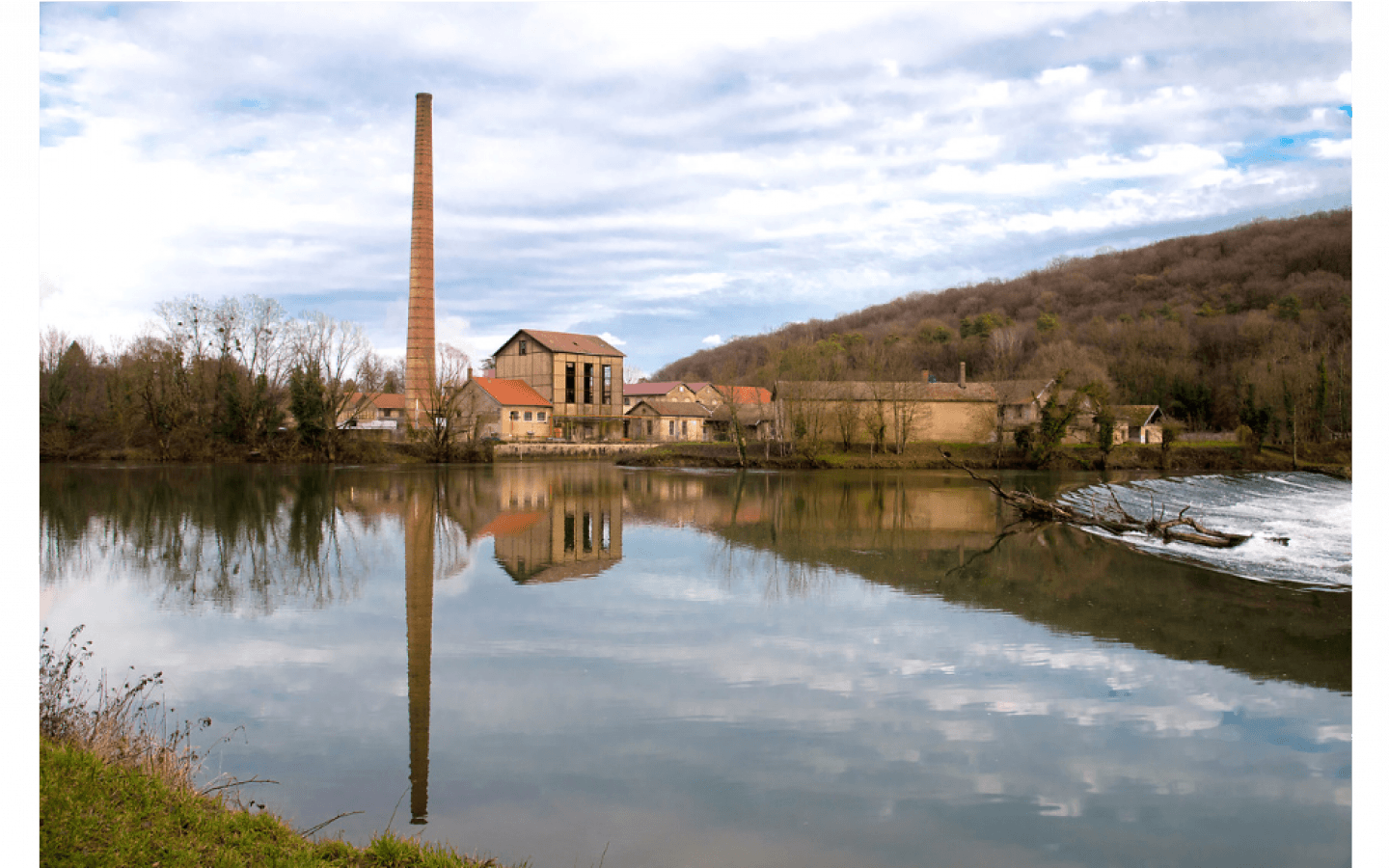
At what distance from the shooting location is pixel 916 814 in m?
5.87

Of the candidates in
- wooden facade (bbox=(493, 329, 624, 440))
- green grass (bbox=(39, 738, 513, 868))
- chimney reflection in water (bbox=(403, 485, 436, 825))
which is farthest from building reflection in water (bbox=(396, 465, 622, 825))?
wooden facade (bbox=(493, 329, 624, 440))

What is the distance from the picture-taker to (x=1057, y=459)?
47562 millimetres

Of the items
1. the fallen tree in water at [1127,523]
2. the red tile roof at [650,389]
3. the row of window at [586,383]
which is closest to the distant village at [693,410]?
the row of window at [586,383]

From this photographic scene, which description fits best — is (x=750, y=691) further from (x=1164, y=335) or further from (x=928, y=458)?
(x=1164, y=335)

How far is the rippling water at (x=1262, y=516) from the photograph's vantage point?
54.5 feet

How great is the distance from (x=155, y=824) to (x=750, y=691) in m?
5.33

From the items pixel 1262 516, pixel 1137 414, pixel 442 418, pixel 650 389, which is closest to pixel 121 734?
pixel 1262 516

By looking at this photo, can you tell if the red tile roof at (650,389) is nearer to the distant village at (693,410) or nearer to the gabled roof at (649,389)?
the gabled roof at (649,389)

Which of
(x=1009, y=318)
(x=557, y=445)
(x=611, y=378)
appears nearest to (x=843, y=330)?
(x=1009, y=318)

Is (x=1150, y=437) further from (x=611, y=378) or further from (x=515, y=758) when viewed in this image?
(x=515, y=758)

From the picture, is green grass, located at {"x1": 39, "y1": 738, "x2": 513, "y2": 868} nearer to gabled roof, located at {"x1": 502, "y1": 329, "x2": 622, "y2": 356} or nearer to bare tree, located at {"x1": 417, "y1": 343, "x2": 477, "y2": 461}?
bare tree, located at {"x1": 417, "y1": 343, "x2": 477, "y2": 461}

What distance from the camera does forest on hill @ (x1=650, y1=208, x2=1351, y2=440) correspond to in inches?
2195

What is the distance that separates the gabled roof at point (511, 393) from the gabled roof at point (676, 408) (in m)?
8.46

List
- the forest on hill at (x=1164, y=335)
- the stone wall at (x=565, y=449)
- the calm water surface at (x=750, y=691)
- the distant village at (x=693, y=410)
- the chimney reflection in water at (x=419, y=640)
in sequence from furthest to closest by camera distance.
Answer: the forest on hill at (x=1164, y=335) → the stone wall at (x=565, y=449) → the distant village at (x=693, y=410) → the chimney reflection in water at (x=419, y=640) → the calm water surface at (x=750, y=691)
